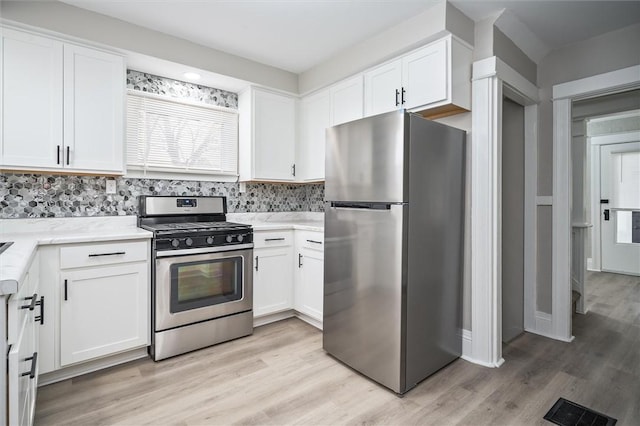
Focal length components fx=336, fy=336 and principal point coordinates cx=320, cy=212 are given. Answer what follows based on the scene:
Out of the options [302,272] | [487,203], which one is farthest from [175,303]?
[487,203]

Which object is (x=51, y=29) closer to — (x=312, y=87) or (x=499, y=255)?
(x=312, y=87)

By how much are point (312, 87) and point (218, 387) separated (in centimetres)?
277

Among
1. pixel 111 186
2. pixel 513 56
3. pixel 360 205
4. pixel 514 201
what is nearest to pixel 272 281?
pixel 360 205

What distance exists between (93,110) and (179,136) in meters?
0.78

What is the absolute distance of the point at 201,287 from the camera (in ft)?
8.54

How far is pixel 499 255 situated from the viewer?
2383 mm

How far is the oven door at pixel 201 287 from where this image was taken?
95.1 inches

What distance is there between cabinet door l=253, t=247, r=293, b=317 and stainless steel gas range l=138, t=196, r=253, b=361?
13 cm

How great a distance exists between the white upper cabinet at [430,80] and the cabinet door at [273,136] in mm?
1151

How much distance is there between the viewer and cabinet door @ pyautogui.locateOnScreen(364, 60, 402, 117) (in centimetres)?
260

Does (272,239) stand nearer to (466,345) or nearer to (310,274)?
(310,274)

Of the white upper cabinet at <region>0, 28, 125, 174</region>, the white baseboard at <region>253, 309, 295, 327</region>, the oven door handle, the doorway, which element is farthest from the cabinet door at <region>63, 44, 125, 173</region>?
the doorway

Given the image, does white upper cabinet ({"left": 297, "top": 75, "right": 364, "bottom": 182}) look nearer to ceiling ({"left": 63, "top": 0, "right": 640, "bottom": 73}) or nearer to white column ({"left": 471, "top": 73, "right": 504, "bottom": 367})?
ceiling ({"left": 63, "top": 0, "right": 640, "bottom": 73})

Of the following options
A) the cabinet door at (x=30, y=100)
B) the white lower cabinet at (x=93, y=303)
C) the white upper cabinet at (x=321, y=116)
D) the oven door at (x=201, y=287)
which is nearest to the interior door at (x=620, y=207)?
the white upper cabinet at (x=321, y=116)
